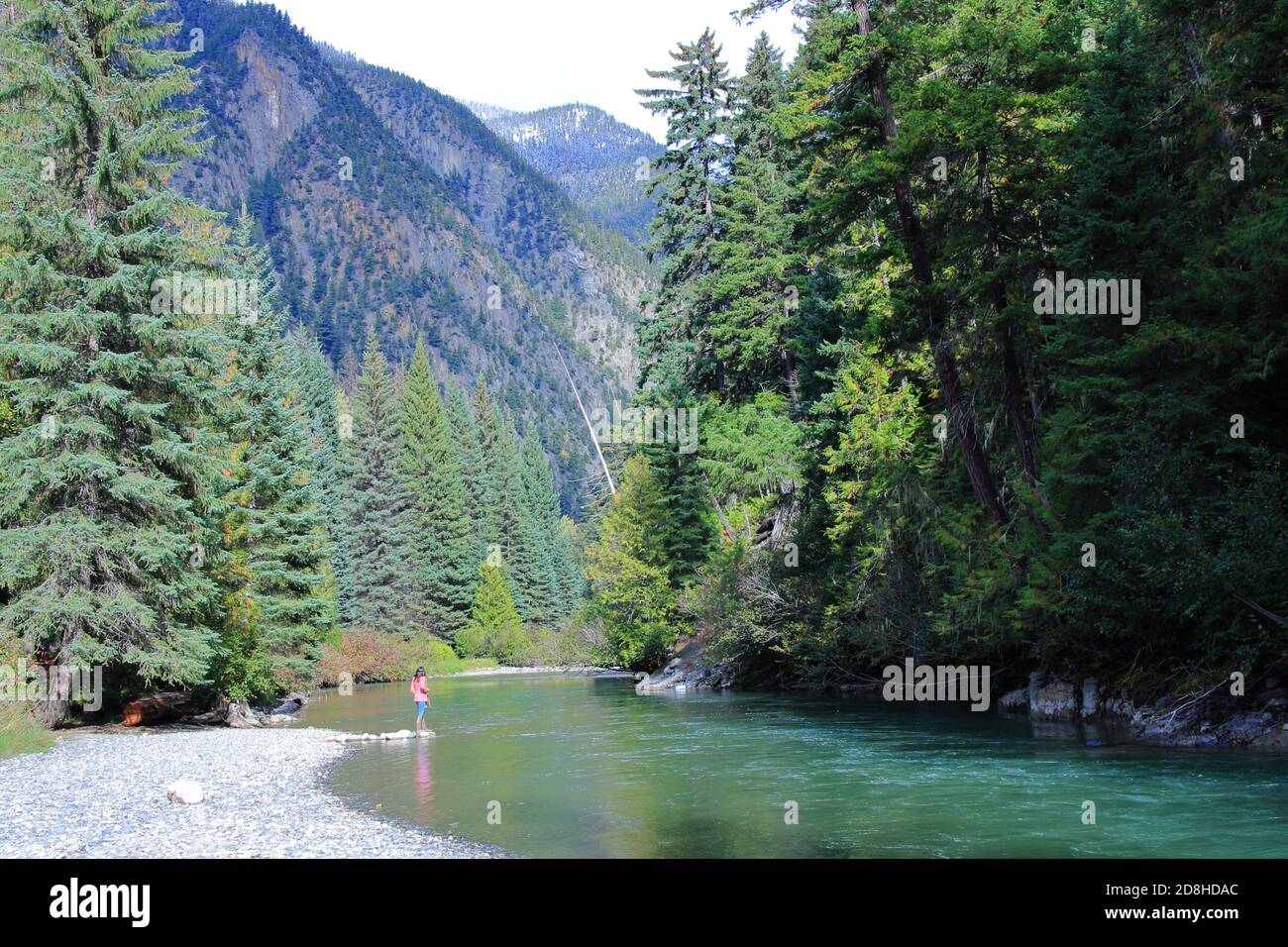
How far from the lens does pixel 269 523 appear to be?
3162cm

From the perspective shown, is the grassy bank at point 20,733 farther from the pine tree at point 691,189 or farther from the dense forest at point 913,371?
the pine tree at point 691,189

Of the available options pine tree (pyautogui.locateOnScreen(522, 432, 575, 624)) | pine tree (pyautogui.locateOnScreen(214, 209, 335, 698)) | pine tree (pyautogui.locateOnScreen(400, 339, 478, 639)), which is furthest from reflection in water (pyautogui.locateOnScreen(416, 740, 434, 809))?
pine tree (pyautogui.locateOnScreen(522, 432, 575, 624))

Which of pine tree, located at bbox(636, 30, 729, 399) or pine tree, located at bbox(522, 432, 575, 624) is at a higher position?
pine tree, located at bbox(636, 30, 729, 399)

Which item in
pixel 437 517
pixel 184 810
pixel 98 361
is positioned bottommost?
pixel 184 810

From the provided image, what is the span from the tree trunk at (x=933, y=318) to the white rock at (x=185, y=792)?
52.9 feet

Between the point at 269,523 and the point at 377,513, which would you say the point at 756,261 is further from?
the point at 377,513

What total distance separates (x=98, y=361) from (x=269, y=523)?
1218cm

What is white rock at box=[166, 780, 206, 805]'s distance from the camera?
12.8 meters

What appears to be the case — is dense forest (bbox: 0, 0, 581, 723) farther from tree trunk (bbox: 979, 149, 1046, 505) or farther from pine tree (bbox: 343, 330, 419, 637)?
pine tree (bbox: 343, 330, 419, 637)

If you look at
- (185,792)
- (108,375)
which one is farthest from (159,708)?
(185,792)

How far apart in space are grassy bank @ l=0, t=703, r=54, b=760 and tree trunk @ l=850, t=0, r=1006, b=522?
18.9m

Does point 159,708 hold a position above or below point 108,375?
below

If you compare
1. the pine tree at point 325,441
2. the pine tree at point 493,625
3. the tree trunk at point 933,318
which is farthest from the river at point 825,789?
the pine tree at point 493,625

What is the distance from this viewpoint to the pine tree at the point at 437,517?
2822 inches
